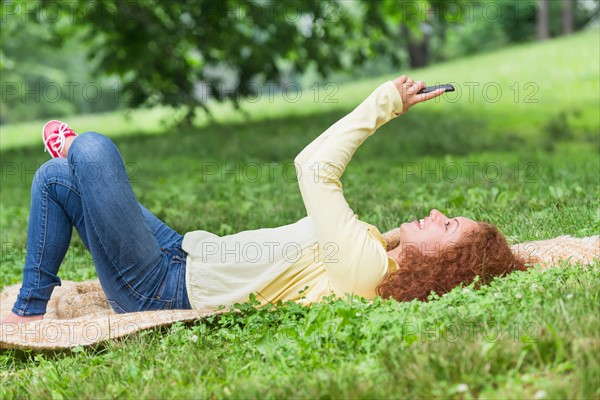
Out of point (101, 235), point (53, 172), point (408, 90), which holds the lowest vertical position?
point (101, 235)

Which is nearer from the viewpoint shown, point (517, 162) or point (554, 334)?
point (554, 334)

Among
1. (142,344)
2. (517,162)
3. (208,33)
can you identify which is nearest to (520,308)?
(142,344)

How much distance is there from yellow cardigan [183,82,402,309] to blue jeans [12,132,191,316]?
6.4 inches

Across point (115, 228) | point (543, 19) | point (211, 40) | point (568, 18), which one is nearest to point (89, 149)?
point (115, 228)

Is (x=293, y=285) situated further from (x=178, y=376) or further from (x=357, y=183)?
(x=357, y=183)

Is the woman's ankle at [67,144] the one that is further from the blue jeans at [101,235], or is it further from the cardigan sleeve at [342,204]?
the cardigan sleeve at [342,204]

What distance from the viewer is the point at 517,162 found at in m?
8.53

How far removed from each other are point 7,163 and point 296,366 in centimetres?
975

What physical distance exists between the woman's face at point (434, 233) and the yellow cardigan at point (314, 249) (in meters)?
0.15

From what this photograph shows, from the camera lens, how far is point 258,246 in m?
3.88

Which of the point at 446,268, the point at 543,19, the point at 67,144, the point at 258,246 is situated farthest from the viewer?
the point at 543,19

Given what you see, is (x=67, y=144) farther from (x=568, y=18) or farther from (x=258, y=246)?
(x=568, y=18)

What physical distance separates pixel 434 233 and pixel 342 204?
486 millimetres

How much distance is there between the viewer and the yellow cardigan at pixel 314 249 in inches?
139
